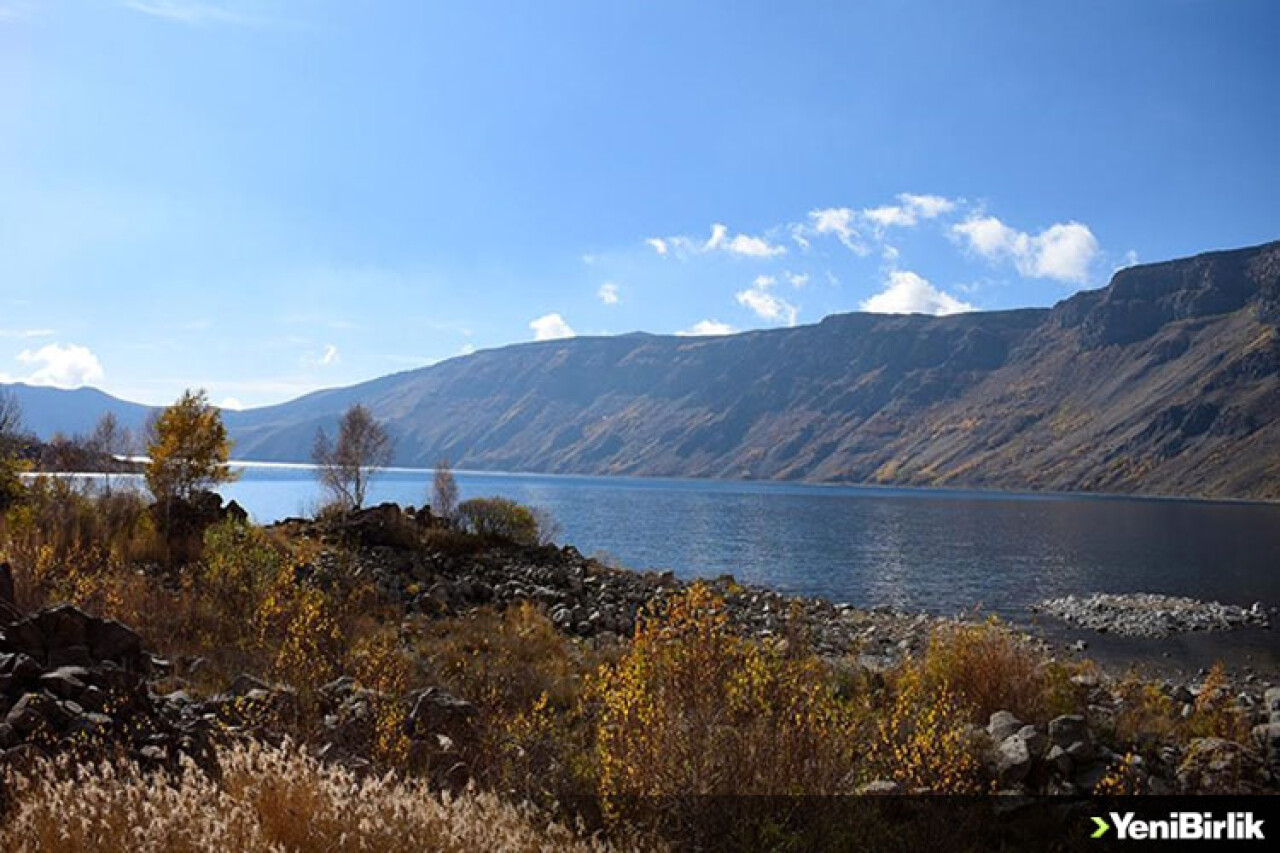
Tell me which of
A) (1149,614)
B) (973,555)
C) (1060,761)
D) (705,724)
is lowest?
(973,555)

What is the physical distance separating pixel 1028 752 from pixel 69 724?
8.64m

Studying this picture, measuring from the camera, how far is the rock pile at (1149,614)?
30.4 metres

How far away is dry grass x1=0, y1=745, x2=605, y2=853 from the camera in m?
3.97

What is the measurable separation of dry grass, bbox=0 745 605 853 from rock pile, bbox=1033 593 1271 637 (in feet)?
105

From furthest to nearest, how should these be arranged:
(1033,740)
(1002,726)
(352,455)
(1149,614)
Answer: (352,455) → (1149,614) → (1002,726) → (1033,740)

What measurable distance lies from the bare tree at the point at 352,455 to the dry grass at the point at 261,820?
3952 cm

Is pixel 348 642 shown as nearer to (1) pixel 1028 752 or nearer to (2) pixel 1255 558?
(1) pixel 1028 752

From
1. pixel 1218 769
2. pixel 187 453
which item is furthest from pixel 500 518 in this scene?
pixel 1218 769

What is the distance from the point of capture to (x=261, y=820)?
420 cm

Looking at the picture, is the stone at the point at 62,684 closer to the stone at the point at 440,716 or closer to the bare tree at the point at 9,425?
the stone at the point at 440,716

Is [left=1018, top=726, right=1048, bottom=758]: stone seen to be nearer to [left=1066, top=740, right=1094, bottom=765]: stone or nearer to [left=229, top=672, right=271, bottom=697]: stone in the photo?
[left=1066, top=740, right=1094, bottom=765]: stone

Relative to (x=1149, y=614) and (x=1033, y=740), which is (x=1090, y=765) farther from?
(x=1149, y=614)

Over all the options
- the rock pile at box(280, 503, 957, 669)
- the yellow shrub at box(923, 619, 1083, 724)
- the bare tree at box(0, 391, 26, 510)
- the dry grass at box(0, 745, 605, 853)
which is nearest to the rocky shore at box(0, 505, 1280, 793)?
the yellow shrub at box(923, 619, 1083, 724)

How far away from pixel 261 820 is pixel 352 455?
45192 mm
